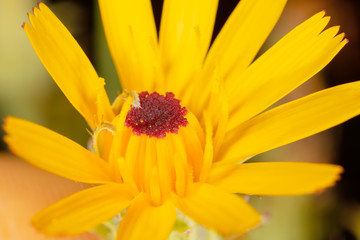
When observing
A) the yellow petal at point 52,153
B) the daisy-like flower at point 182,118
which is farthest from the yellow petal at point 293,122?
the yellow petal at point 52,153

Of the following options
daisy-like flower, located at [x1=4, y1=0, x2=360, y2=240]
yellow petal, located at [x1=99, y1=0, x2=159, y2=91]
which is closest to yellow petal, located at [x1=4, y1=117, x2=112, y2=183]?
daisy-like flower, located at [x1=4, y1=0, x2=360, y2=240]

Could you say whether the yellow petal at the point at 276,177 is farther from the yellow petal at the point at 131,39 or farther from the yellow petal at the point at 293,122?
the yellow petal at the point at 131,39

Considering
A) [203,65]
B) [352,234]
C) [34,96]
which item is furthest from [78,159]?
[352,234]

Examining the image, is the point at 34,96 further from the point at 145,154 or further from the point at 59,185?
the point at 145,154

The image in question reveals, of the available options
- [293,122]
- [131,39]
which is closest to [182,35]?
[131,39]

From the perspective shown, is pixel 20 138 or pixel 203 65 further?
pixel 203 65

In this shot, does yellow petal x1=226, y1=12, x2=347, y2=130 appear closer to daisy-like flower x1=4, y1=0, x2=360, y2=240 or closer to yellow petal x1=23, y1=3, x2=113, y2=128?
daisy-like flower x1=4, y1=0, x2=360, y2=240

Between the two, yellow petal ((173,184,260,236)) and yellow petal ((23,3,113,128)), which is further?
yellow petal ((23,3,113,128))

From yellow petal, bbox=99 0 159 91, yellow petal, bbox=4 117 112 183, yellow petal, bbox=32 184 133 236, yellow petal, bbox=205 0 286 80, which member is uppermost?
yellow petal, bbox=99 0 159 91
